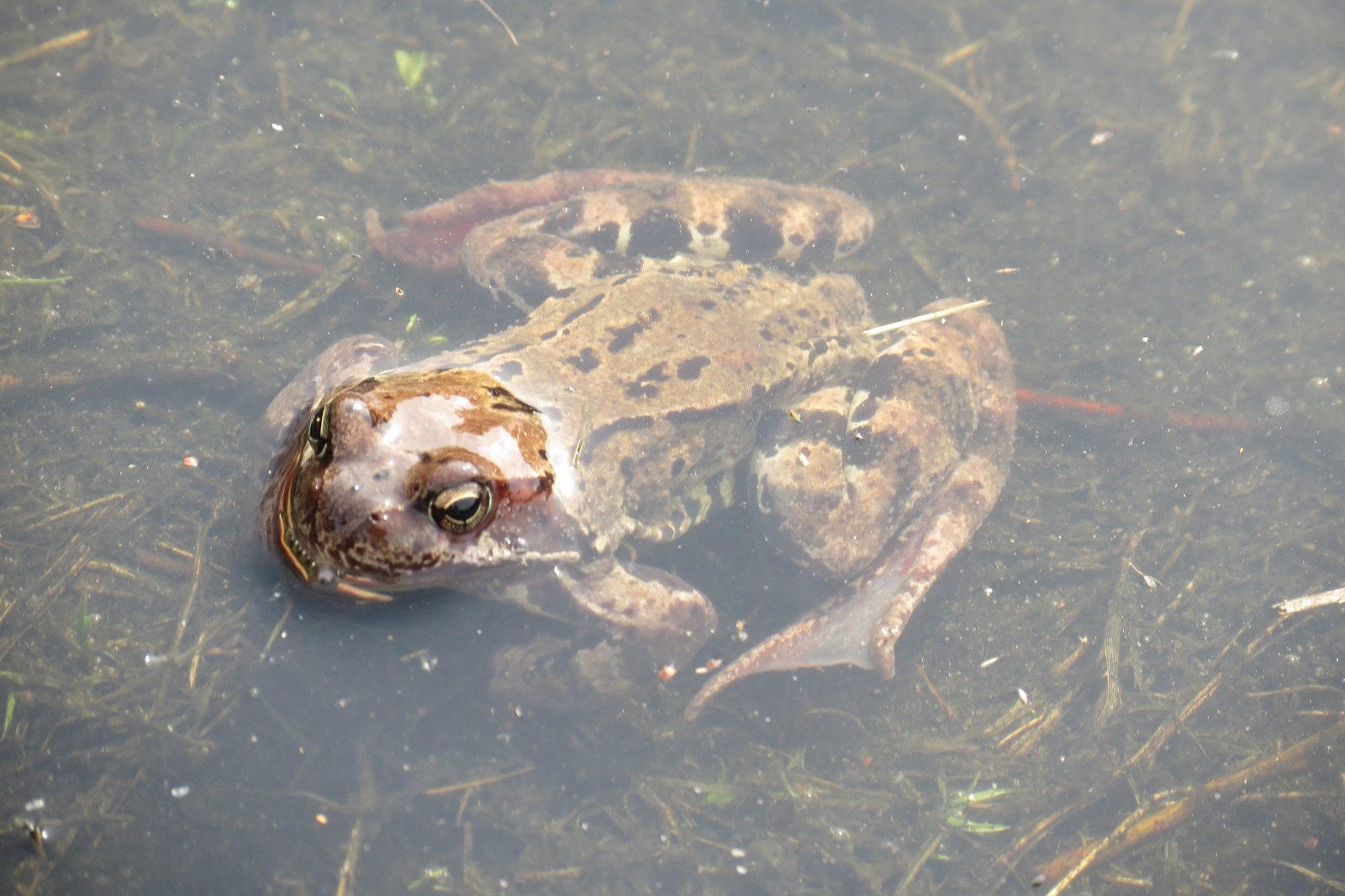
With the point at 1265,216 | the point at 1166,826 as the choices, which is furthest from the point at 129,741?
the point at 1265,216

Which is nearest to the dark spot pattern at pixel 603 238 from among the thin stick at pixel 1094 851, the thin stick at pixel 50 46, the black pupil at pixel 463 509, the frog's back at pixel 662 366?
the frog's back at pixel 662 366

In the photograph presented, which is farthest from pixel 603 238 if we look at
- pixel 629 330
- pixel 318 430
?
pixel 318 430

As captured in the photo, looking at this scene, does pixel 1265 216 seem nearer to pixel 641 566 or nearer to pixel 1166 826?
pixel 1166 826

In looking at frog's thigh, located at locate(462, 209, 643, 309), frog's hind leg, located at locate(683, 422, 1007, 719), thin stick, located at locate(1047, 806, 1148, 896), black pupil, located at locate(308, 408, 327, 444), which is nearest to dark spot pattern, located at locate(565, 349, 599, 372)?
frog's thigh, located at locate(462, 209, 643, 309)

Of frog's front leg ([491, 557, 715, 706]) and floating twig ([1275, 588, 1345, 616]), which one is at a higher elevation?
floating twig ([1275, 588, 1345, 616])

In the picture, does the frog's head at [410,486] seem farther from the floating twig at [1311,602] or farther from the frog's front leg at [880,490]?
the floating twig at [1311,602]

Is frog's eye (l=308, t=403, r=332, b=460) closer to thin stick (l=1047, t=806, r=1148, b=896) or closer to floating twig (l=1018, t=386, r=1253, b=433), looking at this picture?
thin stick (l=1047, t=806, r=1148, b=896)
